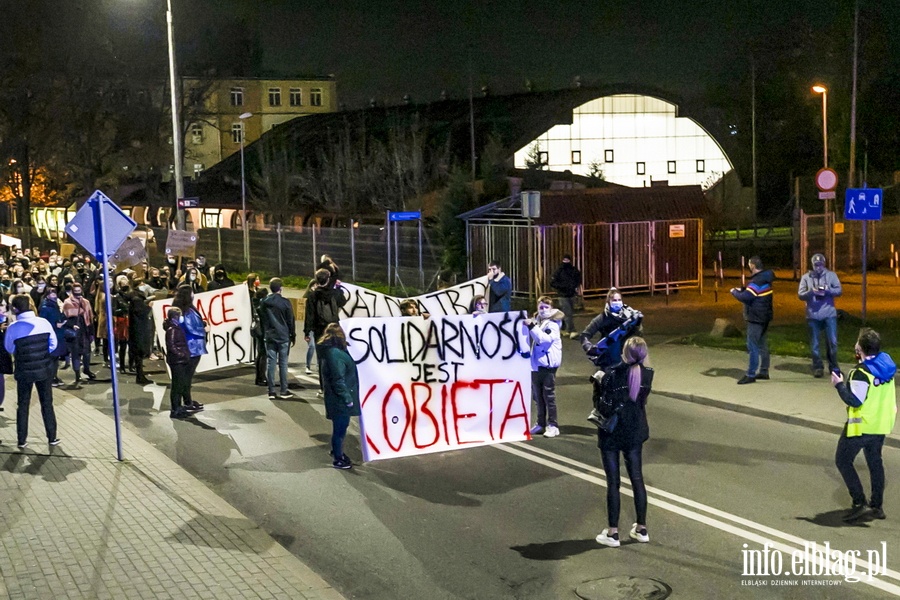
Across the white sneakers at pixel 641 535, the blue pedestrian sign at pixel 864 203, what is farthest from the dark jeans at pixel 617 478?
the blue pedestrian sign at pixel 864 203

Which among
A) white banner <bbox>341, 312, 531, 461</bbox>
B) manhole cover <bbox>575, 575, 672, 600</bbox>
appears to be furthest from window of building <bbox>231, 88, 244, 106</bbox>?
manhole cover <bbox>575, 575, 672, 600</bbox>

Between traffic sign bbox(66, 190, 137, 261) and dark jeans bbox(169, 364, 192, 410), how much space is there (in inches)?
115

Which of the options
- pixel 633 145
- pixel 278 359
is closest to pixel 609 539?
pixel 278 359

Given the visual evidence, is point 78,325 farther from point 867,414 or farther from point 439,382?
point 867,414

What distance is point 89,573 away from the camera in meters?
7.27

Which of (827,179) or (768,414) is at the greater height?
(827,179)

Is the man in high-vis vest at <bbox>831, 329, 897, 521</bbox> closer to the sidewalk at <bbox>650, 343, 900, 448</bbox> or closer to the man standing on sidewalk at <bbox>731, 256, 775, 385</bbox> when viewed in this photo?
the sidewalk at <bbox>650, 343, 900, 448</bbox>

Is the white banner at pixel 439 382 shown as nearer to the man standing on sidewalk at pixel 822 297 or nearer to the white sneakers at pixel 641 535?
the white sneakers at pixel 641 535

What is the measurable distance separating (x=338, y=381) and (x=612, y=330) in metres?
3.03

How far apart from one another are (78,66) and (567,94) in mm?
26180

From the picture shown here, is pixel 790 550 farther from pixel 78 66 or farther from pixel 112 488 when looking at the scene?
pixel 78 66

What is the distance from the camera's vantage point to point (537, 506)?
360 inches

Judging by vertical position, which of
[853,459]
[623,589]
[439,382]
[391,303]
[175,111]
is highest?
[175,111]

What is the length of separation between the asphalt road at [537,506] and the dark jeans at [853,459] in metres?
0.23
